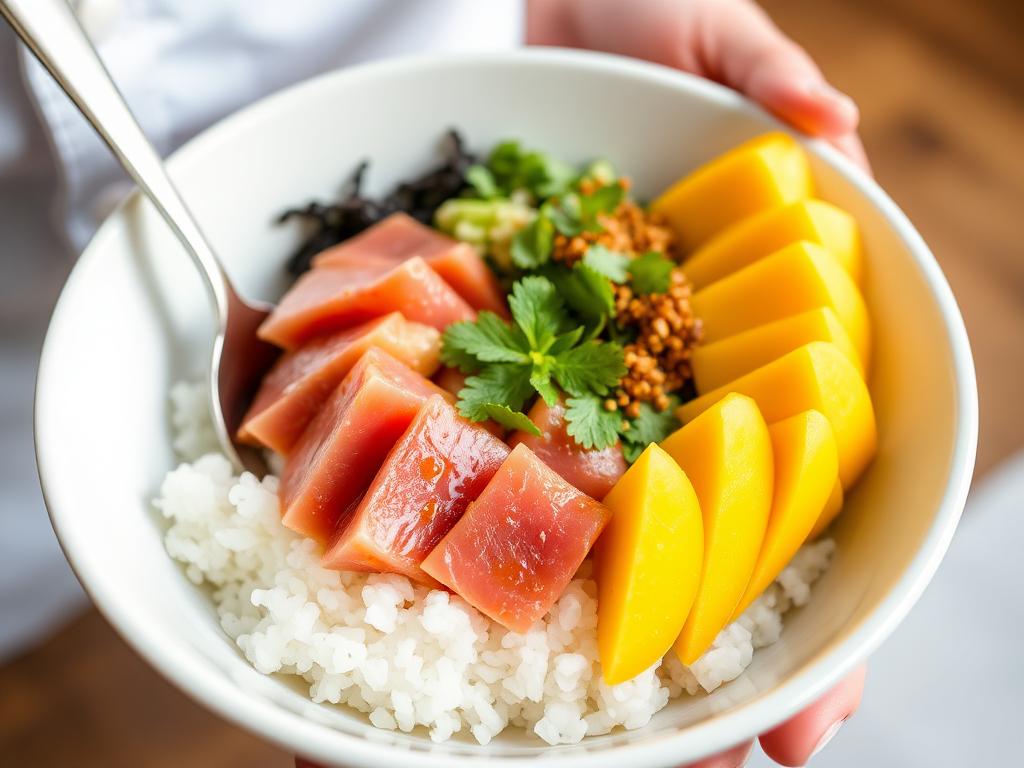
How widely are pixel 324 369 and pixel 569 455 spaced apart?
1.36 ft

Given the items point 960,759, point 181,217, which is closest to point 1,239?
point 181,217

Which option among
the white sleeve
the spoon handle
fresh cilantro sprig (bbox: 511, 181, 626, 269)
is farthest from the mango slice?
the white sleeve

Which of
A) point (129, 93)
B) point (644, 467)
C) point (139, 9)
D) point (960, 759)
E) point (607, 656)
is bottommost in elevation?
point (960, 759)

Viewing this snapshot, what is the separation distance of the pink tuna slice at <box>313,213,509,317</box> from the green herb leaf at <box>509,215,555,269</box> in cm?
7

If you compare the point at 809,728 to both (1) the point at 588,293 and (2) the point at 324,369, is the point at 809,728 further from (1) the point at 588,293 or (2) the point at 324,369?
(2) the point at 324,369

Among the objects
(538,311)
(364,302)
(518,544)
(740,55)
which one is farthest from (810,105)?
(518,544)

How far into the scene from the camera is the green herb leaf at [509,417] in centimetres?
142

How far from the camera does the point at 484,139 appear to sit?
6.24 ft

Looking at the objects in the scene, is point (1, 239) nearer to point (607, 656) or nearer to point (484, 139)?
point (484, 139)

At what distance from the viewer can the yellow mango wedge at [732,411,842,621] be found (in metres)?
1.33

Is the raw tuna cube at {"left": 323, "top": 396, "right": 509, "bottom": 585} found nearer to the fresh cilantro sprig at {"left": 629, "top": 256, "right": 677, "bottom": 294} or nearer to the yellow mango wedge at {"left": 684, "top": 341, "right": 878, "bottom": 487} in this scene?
the yellow mango wedge at {"left": 684, "top": 341, "right": 878, "bottom": 487}

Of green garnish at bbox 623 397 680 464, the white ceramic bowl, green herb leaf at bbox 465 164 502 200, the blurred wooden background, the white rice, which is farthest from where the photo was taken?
the blurred wooden background

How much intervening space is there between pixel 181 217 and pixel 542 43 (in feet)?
3.60

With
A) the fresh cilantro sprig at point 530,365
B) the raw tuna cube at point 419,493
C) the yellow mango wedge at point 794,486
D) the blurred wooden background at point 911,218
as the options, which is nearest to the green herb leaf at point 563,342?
the fresh cilantro sprig at point 530,365
